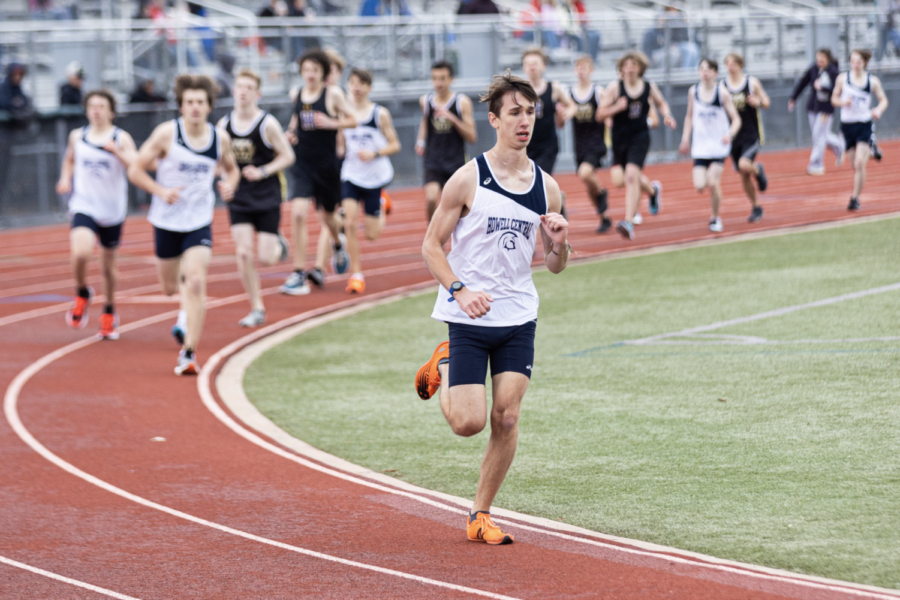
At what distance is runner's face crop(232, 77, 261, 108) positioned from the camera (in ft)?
37.6

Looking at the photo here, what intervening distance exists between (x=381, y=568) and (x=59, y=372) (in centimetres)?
563

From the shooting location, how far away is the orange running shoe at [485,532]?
5.53 meters

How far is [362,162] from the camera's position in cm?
1348

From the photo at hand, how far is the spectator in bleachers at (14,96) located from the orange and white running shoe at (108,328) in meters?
11.5

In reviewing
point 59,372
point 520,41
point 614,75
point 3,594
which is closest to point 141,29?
point 520,41

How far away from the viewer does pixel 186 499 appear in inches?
257

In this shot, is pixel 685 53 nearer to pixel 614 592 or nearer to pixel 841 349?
pixel 841 349

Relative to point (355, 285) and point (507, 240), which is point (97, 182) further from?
point (507, 240)

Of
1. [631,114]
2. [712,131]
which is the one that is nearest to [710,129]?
[712,131]

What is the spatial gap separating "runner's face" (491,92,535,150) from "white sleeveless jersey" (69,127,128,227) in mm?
6611

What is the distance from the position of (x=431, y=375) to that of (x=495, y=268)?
620mm

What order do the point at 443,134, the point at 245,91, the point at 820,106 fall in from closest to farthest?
the point at 245,91 → the point at 443,134 → the point at 820,106

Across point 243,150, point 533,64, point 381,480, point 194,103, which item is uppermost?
point 533,64

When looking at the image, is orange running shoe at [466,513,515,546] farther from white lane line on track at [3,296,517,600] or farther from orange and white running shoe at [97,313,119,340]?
orange and white running shoe at [97,313,119,340]
